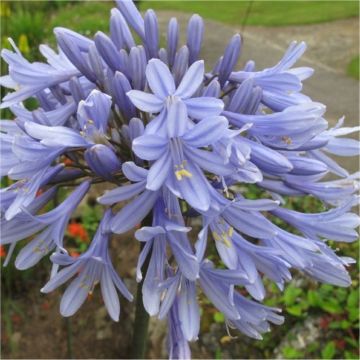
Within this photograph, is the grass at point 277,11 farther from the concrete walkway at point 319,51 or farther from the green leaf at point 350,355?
the green leaf at point 350,355

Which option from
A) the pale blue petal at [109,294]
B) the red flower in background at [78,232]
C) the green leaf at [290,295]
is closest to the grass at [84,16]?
the red flower in background at [78,232]

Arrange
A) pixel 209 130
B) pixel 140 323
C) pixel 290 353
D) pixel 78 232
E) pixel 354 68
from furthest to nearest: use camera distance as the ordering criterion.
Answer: pixel 354 68 → pixel 78 232 → pixel 290 353 → pixel 140 323 → pixel 209 130

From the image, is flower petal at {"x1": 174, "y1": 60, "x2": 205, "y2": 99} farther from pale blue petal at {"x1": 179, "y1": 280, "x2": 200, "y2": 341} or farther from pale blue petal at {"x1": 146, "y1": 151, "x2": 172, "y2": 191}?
pale blue petal at {"x1": 179, "y1": 280, "x2": 200, "y2": 341}

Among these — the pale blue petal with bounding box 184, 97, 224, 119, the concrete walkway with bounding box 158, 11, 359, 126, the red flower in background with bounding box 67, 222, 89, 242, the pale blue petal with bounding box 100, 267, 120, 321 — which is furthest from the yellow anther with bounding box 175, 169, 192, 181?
the concrete walkway with bounding box 158, 11, 359, 126

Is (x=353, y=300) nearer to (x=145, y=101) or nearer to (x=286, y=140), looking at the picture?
(x=286, y=140)

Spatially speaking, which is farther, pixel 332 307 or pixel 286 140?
pixel 332 307

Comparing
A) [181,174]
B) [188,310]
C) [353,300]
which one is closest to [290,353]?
[353,300]
